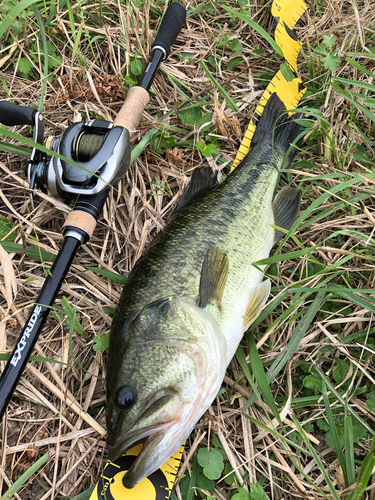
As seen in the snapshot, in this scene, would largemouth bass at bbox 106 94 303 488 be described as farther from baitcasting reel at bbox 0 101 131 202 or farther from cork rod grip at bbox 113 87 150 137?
cork rod grip at bbox 113 87 150 137

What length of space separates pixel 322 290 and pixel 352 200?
0.87 metres

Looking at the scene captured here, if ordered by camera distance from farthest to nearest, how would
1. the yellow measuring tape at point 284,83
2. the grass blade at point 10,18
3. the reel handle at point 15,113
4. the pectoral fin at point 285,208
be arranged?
the yellow measuring tape at point 284,83, the pectoral fin at point 285,208, the reel handle at point 15,113, the grass blade at point 10,18

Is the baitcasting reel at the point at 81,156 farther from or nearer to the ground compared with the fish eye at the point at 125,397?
farther from the ground

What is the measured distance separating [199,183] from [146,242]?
2.11 ft

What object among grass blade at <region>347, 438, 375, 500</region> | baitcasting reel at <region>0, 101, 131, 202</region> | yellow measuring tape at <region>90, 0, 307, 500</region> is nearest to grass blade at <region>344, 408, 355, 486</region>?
grass blade at <region>347, 438, 375, 500</region>

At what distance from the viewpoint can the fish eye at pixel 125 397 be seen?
185 cm

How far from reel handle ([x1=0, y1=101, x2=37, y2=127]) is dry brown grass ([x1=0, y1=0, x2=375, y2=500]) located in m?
0.50

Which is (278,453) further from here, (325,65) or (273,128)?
(325,65)

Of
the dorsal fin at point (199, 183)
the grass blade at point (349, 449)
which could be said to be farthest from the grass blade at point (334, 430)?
the dorsal fin at point (199, 183)

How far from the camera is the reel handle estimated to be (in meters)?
2.50

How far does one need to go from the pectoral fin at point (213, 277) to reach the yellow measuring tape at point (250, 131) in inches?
37.2

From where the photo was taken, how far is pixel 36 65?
347cm

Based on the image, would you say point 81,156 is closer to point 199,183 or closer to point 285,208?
point 199,183

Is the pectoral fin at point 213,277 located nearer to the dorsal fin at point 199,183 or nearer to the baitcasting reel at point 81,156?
the dorsal fin at point 199,183
